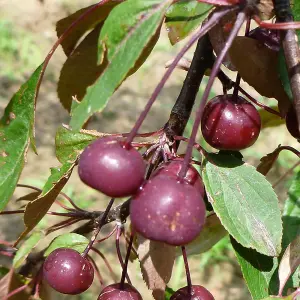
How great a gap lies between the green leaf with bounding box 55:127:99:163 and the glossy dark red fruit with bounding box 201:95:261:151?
0.58 ft

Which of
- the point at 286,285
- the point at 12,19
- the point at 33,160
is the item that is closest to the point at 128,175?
the point at 286,285

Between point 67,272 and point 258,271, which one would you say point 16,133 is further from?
point 258,271

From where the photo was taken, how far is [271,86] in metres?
0.75

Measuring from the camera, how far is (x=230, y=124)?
686 mm

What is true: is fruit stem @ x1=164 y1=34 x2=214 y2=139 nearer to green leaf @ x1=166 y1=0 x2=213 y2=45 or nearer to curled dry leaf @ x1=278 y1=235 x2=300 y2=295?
green leaf @ x1=166 y1=0 x2=213 y2=45

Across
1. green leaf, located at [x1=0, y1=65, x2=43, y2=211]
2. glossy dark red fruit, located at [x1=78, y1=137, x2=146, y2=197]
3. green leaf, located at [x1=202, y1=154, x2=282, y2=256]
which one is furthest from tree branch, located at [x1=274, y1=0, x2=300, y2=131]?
green leaf, located at [x1=0, y1=65, x2=43, y2=211]

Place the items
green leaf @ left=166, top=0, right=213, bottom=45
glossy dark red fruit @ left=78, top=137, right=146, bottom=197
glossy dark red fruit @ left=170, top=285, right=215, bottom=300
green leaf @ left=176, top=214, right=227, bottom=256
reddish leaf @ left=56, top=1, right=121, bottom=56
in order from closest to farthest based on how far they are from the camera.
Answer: glossy dark red fruit @ left=78, top=137, right=146, bottom=197 → green leaf @ left=166, top=0, right=213, bottom=45 → glossy dark red fruit @ left=170, top=285, right=215, bottom=300 → reddish leaf @ left=56, top=1, right=121, bottom=56 → green leaf @ left=176, top=214, right=227, bottom=256

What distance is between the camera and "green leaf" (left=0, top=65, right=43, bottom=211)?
79 centimetres

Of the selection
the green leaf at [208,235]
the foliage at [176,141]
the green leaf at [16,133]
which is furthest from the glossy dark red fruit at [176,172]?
the green leaf at [208,235]

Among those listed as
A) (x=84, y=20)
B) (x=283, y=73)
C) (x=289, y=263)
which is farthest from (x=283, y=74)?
(x=84, y=20)

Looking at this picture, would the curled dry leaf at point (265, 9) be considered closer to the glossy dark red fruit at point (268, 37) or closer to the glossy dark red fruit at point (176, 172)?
the glossy dark red fruit at point (268, 37)

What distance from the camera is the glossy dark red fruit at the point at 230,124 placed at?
0.69m

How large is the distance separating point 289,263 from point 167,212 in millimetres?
288

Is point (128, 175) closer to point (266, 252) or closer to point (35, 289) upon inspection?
point (266, 252)
